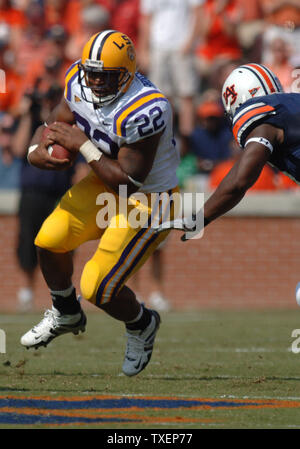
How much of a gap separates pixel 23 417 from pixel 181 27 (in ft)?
26.3

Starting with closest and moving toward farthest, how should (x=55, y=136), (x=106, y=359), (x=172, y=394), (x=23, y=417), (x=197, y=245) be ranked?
(x=23, y=417), (x=172, y=394), (x=55, y=136), (x=106, y=359), (x=197, y=245)

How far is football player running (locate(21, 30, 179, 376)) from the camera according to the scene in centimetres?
563

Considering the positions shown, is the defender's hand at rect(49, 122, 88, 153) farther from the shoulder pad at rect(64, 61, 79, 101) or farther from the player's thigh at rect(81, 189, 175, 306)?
the player's thigh at rect(81, 189, 175, 306)

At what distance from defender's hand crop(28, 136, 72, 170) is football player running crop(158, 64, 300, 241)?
85 centimetres

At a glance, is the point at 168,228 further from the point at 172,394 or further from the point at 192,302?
the point at 192,302

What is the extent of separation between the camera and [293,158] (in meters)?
5.29

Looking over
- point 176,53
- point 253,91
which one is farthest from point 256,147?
point 176,53

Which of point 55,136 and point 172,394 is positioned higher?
point 55,136

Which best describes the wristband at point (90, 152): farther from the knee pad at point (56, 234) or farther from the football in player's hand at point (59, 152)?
the knee pad at point (56, 234)

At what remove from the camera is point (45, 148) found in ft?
19.2

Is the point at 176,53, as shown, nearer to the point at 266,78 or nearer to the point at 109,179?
the point at 266,78

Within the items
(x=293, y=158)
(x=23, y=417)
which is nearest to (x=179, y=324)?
(x=293, y=158)

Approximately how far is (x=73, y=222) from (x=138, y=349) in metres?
0.85

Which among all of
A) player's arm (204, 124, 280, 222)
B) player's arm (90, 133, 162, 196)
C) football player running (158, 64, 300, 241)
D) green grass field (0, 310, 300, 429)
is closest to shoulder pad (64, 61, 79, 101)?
player's arm (90, 133, 162, 196)
